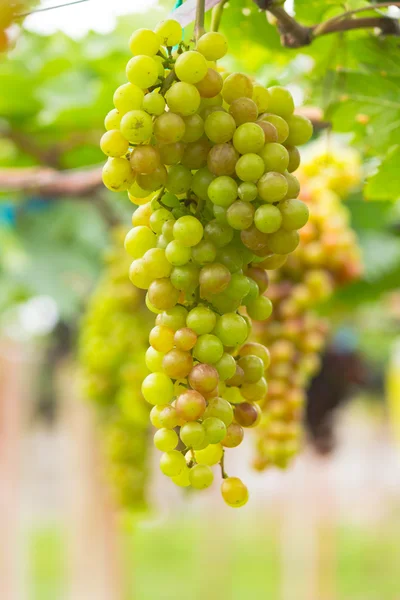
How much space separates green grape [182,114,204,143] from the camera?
392 millimetres

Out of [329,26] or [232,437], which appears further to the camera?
[329,26]

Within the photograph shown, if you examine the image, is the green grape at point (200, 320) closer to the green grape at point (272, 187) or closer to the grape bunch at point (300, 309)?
the green grape at point (272, 187)

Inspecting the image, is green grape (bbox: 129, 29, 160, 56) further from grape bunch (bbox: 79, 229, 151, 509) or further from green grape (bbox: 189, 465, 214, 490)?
grape bunch (bbox: 79, 229, 151, 509)

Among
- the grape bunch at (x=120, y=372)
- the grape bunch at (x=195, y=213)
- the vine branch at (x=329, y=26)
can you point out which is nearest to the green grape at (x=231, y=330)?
the grape bunch at (x=195, y=213)

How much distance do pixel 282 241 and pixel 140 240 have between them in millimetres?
81

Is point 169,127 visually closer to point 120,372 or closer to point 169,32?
point 169,32

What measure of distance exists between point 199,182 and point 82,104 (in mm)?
1011

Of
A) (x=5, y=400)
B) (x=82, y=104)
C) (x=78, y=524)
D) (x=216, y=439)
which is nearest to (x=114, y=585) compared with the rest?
(x=78, y=524)

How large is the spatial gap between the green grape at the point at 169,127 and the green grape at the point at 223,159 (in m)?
0.02

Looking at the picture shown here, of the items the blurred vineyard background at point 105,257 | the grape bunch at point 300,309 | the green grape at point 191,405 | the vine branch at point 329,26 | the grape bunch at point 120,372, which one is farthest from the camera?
the grape bunch at point 120,372

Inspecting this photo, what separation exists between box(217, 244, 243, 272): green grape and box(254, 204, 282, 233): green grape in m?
0.03

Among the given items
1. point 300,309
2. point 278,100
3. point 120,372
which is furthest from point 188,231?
point 120,372

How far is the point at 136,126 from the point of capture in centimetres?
37

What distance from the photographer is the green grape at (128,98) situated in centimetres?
38
